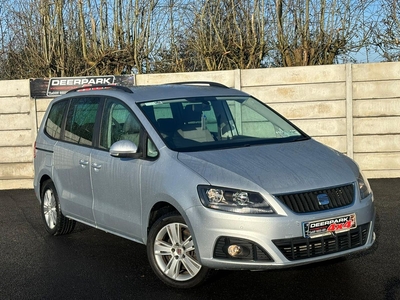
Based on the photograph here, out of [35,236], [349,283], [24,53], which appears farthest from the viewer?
[24,53]

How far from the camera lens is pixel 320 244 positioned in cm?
509

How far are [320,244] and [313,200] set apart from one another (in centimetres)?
35

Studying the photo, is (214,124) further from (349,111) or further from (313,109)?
(349,111)

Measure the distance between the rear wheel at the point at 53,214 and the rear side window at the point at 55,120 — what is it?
607 mm

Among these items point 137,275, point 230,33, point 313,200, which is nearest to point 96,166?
point 137,275

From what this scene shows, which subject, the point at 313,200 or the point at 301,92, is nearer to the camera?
the point at 313,200

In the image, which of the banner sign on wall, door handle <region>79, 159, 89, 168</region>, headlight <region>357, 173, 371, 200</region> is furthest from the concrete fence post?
door handle <region>79, 159, 89, 168</region>

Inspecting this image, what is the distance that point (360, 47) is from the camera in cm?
1300

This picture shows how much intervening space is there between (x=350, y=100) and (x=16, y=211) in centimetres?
600

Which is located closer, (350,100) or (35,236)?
(35,236)

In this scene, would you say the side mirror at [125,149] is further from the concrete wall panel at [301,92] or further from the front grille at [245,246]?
the concrete wall panel at [301,92]

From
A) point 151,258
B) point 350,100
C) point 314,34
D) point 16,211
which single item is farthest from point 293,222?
point 314,34

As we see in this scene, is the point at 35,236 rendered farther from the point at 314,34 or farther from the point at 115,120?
the point at 314,34

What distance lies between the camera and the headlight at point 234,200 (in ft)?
16.2
